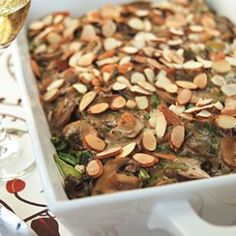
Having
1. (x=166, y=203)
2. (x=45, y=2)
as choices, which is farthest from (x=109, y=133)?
(x=45, y=2)

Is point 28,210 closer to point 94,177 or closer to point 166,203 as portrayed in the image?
point 94,177

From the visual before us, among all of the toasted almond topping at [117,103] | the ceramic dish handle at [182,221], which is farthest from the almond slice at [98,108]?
the ceramic dish handle at [182,221]

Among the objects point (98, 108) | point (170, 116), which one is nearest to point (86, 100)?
point (98, 108)

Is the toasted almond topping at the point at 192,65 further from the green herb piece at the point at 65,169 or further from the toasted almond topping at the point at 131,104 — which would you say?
the green herb piece at the point at 65,169

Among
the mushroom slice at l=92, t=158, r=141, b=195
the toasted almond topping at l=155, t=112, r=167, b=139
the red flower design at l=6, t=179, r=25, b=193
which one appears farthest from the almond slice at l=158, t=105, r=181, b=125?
the red flower design at l=6, t=179, r=25, b=193

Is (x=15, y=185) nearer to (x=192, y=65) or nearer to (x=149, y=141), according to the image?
(x=149, y=141)

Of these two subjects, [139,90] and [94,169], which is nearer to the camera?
→ [94,169]
